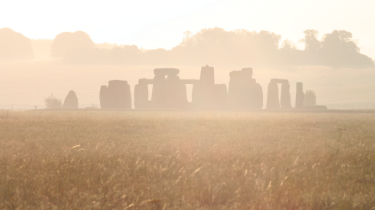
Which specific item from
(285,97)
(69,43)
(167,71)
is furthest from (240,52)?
(167,71)

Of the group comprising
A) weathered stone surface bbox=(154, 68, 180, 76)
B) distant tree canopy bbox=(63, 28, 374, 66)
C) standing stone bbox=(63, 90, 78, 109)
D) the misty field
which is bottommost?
the misty field

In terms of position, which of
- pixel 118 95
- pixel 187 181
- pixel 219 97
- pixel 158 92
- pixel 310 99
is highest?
pixel 158 92

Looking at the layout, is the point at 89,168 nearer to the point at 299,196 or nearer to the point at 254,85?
the point at 299,196

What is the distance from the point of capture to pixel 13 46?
143m

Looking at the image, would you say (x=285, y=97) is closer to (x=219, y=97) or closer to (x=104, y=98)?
(x=219, y=97)

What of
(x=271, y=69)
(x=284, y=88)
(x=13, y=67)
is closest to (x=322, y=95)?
(x=271, y=69)

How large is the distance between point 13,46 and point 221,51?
75.5m

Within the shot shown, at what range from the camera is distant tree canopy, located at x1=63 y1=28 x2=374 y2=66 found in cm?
13400

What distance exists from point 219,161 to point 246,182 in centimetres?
210

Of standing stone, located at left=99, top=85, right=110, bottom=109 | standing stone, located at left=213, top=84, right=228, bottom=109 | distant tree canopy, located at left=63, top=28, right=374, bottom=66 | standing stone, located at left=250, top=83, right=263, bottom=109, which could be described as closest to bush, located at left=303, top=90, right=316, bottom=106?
standing stone, located at left=250, top=83, right=263, bottom=109

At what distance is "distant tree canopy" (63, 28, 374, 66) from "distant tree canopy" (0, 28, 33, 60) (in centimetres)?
2206

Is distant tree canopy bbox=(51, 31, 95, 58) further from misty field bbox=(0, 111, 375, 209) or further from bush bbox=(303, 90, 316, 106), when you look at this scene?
misty field bbox=(0, 111, 375, 209)

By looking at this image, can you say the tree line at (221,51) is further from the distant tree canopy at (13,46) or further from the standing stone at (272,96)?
the standing stone at (272,96)

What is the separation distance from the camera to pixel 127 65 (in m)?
138
